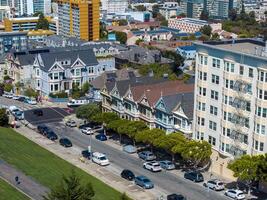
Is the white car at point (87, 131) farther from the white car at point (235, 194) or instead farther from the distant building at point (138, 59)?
the distant building at point (138, 59)

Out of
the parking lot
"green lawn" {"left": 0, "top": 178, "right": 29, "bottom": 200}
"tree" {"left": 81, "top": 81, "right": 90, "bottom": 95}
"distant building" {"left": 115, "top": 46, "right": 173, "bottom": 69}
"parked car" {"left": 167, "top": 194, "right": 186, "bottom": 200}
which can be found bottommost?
the parking lot

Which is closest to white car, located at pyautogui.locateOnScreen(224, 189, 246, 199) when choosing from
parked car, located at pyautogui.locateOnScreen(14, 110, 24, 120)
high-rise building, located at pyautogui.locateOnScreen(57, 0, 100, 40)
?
parked car, located at pyautogui.locateOnScreen(14, 110, 24, 120)

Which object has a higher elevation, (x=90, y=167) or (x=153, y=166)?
(x=153, y=166)

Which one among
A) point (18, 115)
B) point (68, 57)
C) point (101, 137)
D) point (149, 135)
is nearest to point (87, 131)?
point (101, 137)

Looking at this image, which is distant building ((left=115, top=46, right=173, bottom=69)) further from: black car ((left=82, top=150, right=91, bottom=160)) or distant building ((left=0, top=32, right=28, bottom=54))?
black car ((left=82, top=150, right=91, bottom=160))

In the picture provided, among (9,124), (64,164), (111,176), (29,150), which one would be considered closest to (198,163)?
(111,176)

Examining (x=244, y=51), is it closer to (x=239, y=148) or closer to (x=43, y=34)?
(x=239, y=148)

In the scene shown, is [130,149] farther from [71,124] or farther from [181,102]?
[71,124]
